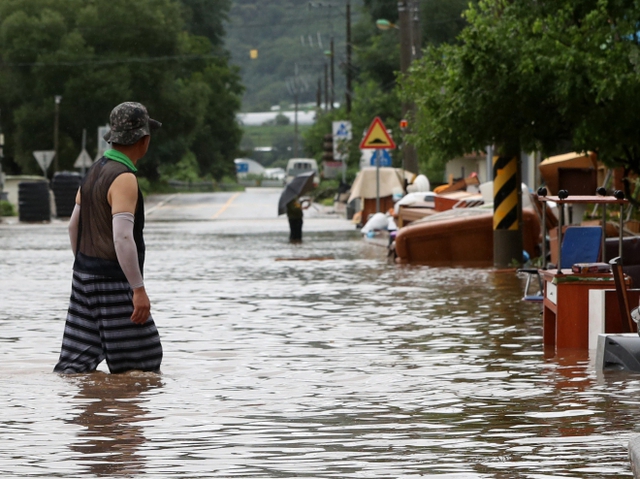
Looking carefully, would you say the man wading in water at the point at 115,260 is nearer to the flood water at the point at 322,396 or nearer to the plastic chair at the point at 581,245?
the flood water at the point at 322,396

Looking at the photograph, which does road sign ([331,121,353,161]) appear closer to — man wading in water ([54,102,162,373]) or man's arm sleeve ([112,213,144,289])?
man wading in water ([54,102,162,373])

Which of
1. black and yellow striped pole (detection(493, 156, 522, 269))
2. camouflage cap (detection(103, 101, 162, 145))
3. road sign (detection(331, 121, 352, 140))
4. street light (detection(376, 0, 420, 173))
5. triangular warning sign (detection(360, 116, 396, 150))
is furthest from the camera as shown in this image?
road sign (detection(331, 121, 352, 140))

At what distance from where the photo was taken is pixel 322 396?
30.7 feet

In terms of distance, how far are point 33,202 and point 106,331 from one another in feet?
137

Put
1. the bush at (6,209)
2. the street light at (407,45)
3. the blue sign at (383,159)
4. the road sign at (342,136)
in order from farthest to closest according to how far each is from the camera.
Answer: the road sign at (342,136)
the bush at (6,209)
the blue sign at (383,159)
the street light at (407,45)

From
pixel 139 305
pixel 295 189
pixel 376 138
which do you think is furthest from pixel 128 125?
pixel 376 138

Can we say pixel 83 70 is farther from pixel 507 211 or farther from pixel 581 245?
pixel 581 245

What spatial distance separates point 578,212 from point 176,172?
95055 millimetres

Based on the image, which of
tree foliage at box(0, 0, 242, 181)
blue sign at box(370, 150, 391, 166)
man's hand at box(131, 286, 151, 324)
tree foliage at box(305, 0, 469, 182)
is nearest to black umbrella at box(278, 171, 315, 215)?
blue sign at box(370, 150, 391, 166)

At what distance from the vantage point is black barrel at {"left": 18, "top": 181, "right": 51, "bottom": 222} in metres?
50.5

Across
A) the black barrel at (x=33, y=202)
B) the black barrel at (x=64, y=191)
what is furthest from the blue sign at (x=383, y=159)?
the black barrel at (x=64, y=191)

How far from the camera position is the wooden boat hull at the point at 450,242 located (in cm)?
2411

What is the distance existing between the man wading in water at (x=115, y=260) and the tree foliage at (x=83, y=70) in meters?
81.4

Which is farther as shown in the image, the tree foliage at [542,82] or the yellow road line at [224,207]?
the yellow road line at [224,207]
